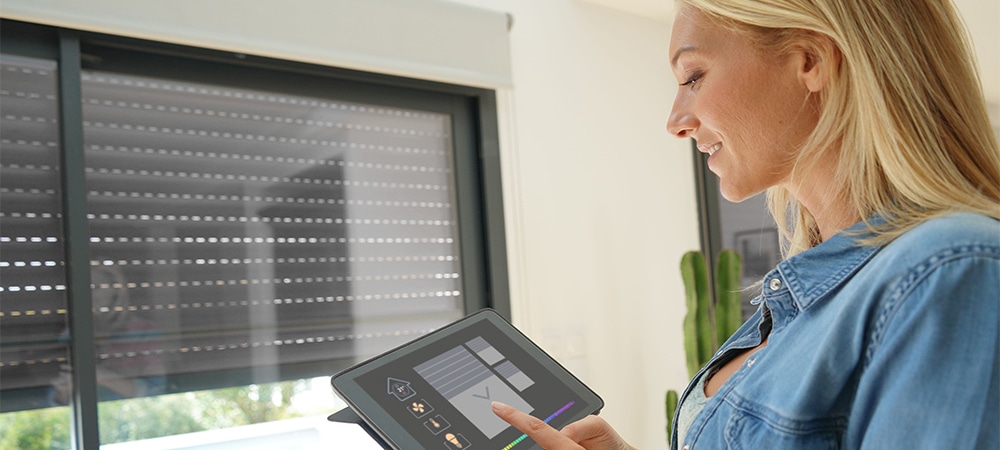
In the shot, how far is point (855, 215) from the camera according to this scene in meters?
0.83

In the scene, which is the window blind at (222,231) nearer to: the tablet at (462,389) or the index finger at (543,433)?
the tablet at (462,389)

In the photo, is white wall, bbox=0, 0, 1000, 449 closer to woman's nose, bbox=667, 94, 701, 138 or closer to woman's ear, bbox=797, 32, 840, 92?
woman's nose, bbox=667, 94, 701, 138

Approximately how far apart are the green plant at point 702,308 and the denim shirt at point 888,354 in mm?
2141

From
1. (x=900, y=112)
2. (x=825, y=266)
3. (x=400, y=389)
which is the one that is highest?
(x=900, y=112)

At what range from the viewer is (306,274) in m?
2.56

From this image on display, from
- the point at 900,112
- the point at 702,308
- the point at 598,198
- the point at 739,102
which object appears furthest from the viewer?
the point at 598,198

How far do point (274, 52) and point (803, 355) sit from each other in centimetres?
200

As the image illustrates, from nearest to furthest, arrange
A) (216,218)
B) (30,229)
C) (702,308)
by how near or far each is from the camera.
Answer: (30,229)
(216,218)
(702,308)

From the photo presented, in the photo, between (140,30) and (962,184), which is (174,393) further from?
(962,184)

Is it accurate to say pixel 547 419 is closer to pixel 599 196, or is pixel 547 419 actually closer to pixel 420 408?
pixel 420 408

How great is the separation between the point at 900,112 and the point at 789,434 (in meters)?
0.31

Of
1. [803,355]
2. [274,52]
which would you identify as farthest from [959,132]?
→ [274,52]

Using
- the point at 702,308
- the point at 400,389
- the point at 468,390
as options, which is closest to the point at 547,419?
the point at 468,390

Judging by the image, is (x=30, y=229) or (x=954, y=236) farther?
(x=30, y=229)
